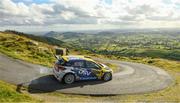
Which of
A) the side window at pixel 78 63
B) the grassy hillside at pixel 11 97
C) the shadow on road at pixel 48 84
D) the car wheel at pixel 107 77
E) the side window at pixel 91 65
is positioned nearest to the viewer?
the grassy hillside at pixel 11 97

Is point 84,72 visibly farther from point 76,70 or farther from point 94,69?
point 94,69

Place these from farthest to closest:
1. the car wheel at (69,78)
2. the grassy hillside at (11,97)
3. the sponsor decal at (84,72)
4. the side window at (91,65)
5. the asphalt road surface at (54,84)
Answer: the side window at (91,65)
the sponsor decal at (84,72)
the car wheel at (69,78)
the asphalt road surface at (54,84)
the grassy hillside at (11,97)

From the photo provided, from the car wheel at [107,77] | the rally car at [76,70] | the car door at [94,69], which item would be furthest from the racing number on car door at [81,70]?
the car wheel at [107,77]

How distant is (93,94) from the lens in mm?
19531

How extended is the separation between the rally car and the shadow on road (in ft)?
1.57

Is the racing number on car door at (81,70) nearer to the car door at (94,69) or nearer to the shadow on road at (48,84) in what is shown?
the car door at (94,69)

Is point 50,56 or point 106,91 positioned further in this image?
point 50,56

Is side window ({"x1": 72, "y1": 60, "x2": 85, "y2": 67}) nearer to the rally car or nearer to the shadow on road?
the rally car

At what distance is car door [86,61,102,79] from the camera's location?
2341 centimetres

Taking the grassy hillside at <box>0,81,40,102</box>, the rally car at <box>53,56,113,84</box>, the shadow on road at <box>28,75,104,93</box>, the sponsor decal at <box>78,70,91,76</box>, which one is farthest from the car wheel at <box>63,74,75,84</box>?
the grassy hillside at <box>0,81,40,102</box>

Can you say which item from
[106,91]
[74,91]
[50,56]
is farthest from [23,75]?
[50,56]

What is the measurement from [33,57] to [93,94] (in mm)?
16194

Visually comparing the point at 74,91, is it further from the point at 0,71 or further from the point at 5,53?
the point at 5,53

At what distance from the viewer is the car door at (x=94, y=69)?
23.4 meters
